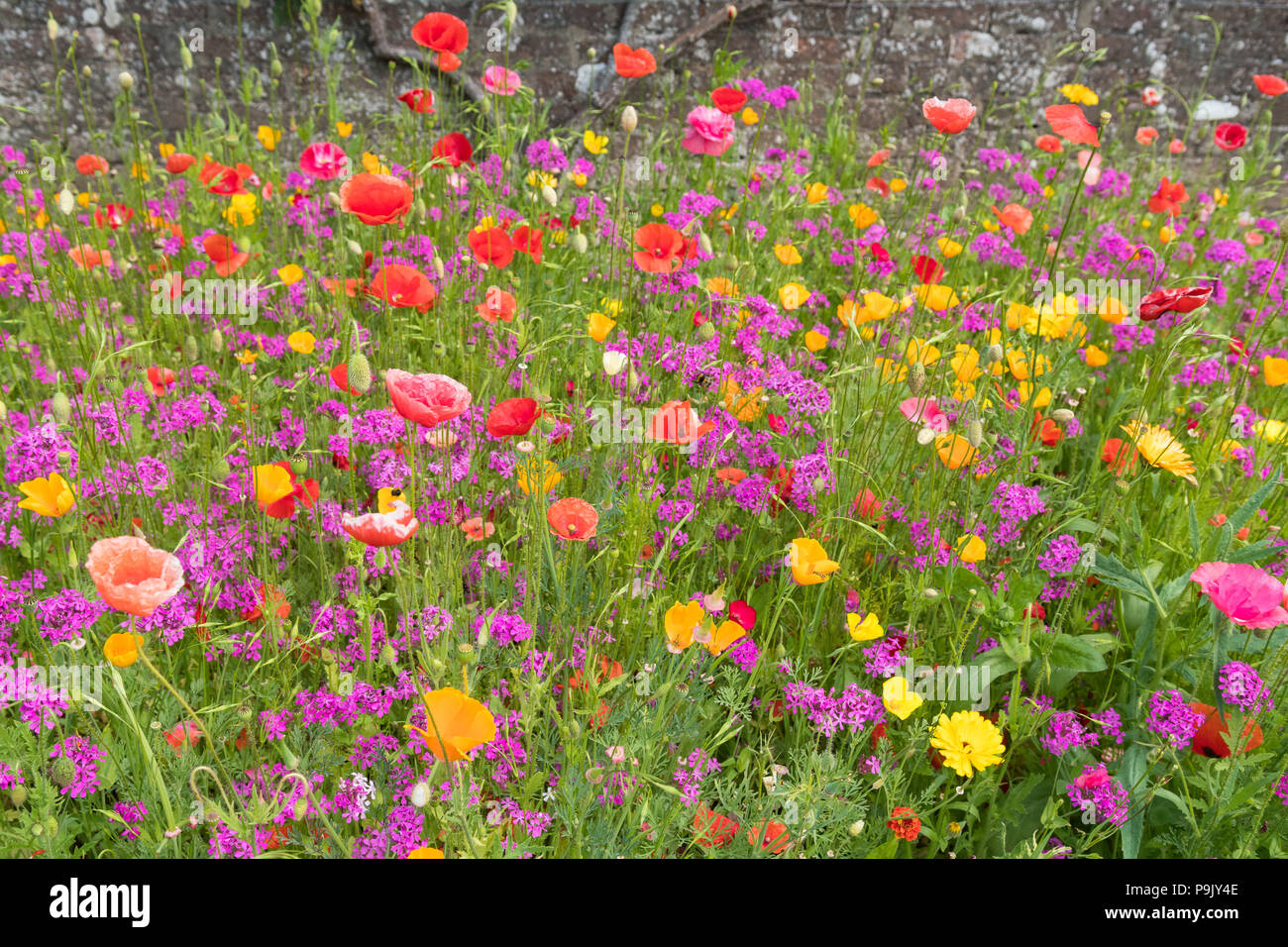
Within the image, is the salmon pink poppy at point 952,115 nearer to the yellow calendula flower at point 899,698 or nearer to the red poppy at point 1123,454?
the red poppy at point 1123,454

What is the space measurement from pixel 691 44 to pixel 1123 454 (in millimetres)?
4140

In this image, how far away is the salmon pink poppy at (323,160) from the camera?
2.75 m

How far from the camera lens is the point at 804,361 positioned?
99.7 inches

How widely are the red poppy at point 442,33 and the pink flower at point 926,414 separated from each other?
5.22 ft

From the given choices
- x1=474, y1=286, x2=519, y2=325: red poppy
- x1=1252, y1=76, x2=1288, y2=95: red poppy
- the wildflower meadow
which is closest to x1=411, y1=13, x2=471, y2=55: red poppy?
the wildflower meadow

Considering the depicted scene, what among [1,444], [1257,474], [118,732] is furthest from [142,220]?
[1257,474]

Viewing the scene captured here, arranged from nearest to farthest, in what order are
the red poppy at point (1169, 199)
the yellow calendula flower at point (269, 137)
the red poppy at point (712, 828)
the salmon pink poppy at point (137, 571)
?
the salmon pink poppy at point (137, 571)
the red poppy at point (712, 828)
the red poppy at point (1169, 199)
the yellow calendula flower at point (269, 137)

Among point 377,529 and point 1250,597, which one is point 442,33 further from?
point 1250,597

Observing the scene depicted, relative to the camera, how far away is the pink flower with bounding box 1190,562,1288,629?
138 cm

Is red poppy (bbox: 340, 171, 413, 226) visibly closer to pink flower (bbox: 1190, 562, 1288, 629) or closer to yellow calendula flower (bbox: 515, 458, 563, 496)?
yellow calendula flower (bbox: 515, 458, 563, 496)

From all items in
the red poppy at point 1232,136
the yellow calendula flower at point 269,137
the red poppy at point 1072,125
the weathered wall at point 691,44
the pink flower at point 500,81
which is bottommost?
the yellow calendula flower at point 269,137

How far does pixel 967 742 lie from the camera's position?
1521mm

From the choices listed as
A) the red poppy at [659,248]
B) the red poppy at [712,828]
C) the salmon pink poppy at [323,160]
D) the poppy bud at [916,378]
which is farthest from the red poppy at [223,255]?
the red poppy at [712,828]

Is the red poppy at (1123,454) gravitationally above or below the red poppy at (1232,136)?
below
